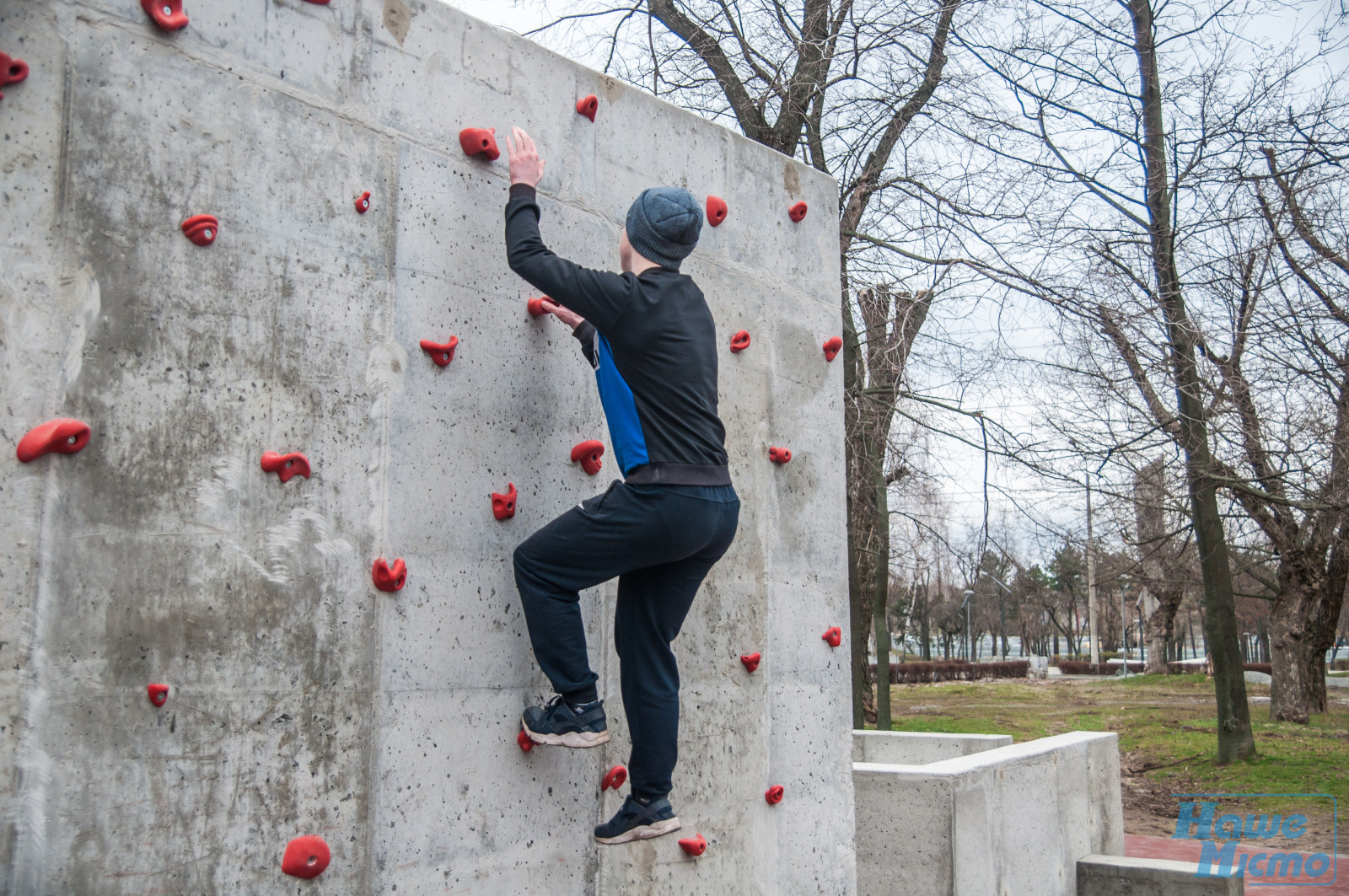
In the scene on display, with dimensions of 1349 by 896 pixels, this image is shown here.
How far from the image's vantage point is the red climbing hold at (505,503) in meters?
3.50

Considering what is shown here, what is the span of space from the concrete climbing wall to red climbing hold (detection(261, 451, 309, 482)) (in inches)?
1.5

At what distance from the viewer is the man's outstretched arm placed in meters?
3.19

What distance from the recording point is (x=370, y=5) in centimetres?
337

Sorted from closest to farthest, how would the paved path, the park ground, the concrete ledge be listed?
the concrete ledge, the paved path, the park ground

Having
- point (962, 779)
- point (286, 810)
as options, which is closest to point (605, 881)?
point (286, 810)

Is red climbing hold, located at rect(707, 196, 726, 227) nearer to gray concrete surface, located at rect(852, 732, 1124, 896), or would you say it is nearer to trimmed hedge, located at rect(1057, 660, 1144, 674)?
gray concrete surface, located at rect(852, 732, 1124, 896)

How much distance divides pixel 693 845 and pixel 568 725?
1032 mm

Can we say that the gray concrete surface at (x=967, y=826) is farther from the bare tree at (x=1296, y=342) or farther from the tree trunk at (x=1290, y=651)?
the tree trunk at (x=1290, y=651)

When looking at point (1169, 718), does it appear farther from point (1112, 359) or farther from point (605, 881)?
point (605, 881)

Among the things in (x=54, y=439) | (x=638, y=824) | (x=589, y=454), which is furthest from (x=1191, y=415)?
(x=54, y=439)

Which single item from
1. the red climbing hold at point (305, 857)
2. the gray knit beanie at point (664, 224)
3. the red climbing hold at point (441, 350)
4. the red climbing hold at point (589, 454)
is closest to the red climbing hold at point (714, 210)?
the gray knit beanie at point (664, 224)

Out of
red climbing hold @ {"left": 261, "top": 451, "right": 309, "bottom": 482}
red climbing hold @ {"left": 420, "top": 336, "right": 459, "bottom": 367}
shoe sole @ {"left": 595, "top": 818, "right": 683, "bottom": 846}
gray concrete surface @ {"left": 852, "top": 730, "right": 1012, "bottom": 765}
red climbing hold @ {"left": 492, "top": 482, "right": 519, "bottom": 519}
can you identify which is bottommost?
gray concrete surface @ {"left": 852, "top": 730, "right": 1012, "bottom": 765}

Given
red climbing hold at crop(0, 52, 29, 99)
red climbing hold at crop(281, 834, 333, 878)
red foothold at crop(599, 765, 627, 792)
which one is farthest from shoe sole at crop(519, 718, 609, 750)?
red climbing hold at crop(0, 52, 29, 99)

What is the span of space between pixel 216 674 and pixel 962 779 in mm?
4119
